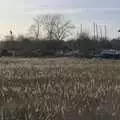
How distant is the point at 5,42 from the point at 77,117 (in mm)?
90836

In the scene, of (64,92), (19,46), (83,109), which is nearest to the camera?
(83,109)

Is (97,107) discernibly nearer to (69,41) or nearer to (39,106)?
(39,106)

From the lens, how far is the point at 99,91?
26.0ft

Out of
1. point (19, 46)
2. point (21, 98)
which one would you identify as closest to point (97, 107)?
point (21, 98)

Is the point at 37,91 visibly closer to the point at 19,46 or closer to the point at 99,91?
the point at 99,91

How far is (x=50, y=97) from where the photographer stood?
273 inches

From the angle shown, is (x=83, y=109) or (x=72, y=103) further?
(x=72, y=103)

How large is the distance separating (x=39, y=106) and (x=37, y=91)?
5.47 ft

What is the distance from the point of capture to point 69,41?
9819cm

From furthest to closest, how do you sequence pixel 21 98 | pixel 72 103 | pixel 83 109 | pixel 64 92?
pixel 64 92, pixel 21 98, pixel 72 103, pixel 83 109

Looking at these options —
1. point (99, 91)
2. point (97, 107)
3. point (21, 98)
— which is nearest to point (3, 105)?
point (21, 98)

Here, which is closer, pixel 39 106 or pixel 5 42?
pixel 39 106

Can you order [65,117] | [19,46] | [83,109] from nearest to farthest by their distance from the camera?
[65,117] → [83,109] → [19,46]

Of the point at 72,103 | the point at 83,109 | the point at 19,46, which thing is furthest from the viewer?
the point at 19,46
